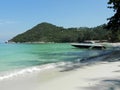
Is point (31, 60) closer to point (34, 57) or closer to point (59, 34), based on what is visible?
point (34, 57)

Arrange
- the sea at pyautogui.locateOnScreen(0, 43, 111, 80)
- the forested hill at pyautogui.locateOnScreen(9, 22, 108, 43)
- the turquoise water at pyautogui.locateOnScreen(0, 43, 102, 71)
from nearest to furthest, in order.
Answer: the sea at pyautogui.locateOnScreen(0, 43, 111, 80), the turquoise water at pyautogui.locateOnScreen(0, 43, 102, 71), the forested hill at pyautogui.locateOnScreen(9, 22, 108, 43)

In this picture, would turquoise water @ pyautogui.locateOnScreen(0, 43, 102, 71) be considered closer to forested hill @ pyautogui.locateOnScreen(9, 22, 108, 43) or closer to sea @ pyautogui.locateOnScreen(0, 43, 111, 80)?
sea @ pyautogui.locateOnScreen(0, 43, 111, 80)

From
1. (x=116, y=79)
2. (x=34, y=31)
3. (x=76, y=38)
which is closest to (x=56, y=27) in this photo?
(x=34, y=31)

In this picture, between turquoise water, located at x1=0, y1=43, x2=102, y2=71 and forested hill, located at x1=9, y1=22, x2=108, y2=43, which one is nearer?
turquoise water, located at x1=0, y1=43, x2=102, y2=71

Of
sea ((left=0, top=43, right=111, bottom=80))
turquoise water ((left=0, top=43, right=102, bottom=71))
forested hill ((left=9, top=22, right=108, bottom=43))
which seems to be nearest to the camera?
sea ((left=0, top=43, right=111, bottom=80))

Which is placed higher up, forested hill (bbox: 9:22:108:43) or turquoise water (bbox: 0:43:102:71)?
forested hill (bbox: 9:22:108:43)

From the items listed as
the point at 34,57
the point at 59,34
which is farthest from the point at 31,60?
the point at 59,34

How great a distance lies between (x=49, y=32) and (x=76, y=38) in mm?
34507

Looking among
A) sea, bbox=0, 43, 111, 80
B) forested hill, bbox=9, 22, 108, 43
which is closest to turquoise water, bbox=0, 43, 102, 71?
sea, bbox=0, 43, 111, 80

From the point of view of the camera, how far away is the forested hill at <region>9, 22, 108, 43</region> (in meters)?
144

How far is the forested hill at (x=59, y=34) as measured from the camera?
14375cm

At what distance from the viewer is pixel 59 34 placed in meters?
175

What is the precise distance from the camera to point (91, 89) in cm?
927

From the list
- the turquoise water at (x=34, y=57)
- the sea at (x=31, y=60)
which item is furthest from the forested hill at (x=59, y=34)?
the sea at (x=31, y=60)
